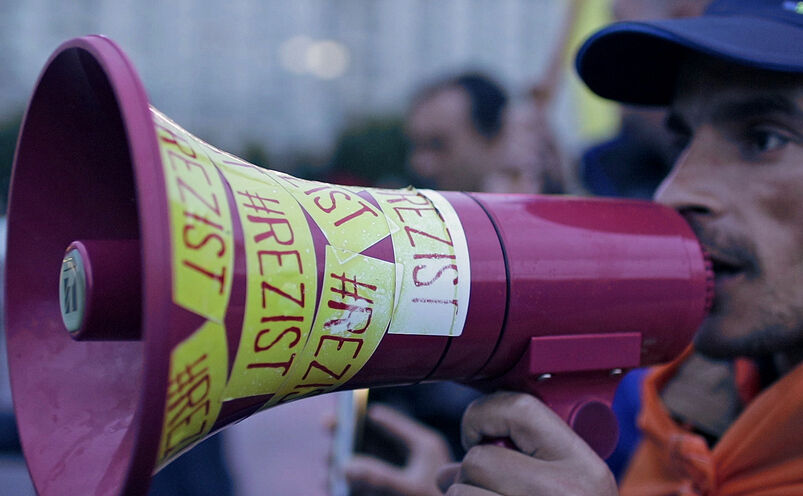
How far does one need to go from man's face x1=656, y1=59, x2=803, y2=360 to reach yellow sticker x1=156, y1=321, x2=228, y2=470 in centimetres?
89

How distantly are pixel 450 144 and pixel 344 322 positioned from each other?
252 cm

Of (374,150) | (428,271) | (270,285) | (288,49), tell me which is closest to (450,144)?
(428,271)

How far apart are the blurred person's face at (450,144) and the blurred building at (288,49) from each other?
76.4ft

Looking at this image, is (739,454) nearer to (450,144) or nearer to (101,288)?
(101,288)

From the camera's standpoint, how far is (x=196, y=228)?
2.76ft

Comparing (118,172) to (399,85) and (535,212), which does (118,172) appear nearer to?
(535,212)

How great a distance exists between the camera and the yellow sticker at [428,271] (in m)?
1.05

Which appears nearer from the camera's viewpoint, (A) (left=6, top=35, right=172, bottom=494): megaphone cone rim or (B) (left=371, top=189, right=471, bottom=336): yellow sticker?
(A) (left=6, top=35, right=172, bottom=494): megaphone cone rim

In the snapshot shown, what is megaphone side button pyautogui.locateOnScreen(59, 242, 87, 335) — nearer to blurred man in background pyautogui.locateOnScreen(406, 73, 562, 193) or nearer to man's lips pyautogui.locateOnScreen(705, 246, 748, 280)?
man's lips pyautogui.locateOnScreen(705, 246, 748, 280)

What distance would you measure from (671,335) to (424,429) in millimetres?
1007

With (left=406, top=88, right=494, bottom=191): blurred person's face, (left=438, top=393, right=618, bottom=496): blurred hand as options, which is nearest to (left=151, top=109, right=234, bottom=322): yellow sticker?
(left=438, top=393, right=618, bottom=496): blurred hand

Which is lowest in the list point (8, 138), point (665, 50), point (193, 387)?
point (8, 138)

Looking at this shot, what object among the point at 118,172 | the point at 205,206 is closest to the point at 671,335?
the point at 205,206

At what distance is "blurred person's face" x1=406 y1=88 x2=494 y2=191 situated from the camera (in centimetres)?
337
